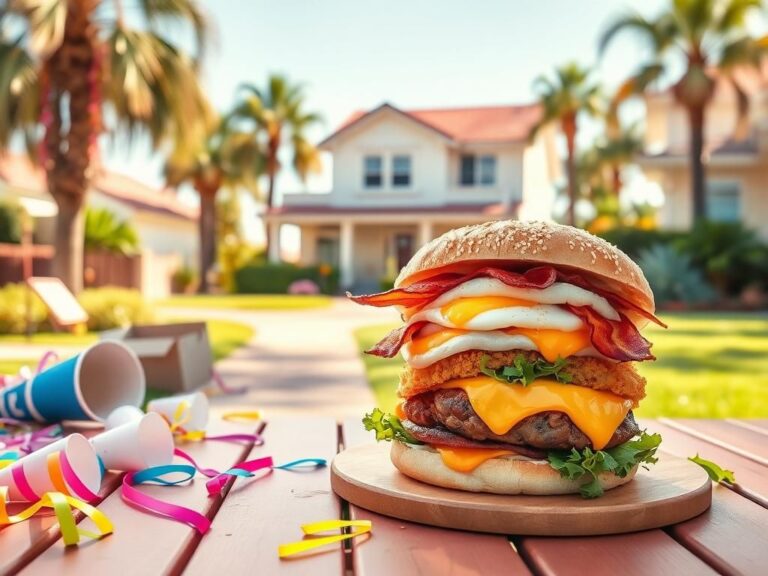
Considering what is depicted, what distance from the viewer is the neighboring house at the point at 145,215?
36.8m

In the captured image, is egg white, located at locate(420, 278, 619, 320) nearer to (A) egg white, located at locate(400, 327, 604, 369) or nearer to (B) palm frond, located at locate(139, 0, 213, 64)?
(A) egg white, located at locate(400, 327, 604, 369)

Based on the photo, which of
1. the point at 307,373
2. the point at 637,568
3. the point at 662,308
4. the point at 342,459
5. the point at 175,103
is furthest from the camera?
the point at 662,308

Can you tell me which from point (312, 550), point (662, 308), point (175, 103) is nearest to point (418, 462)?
point (312, 550)

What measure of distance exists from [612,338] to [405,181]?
37054 millimetres

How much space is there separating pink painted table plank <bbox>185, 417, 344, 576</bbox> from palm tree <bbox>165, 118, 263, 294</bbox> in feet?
134

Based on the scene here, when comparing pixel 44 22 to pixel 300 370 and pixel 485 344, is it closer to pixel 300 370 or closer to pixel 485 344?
pixel 300 370

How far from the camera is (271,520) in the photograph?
84.7 inches

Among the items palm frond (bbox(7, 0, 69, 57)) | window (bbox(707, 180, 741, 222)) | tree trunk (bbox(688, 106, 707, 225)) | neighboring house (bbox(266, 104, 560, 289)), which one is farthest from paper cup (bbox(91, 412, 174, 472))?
neighboring house (bbox(266, 104, 560, 289))

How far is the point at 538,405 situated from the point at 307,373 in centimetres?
935

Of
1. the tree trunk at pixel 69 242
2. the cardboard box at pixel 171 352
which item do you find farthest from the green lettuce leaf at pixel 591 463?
the tree trunk at pixel 69 242

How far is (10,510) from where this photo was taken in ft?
7.48

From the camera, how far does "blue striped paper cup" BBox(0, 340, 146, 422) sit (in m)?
3.42

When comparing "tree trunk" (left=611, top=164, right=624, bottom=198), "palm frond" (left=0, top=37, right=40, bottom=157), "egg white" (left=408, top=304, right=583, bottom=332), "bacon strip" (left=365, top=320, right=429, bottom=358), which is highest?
"tree trunk" (left=611, top=164, right=624, bottom=198)

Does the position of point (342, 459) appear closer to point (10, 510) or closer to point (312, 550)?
point (312, 550)
